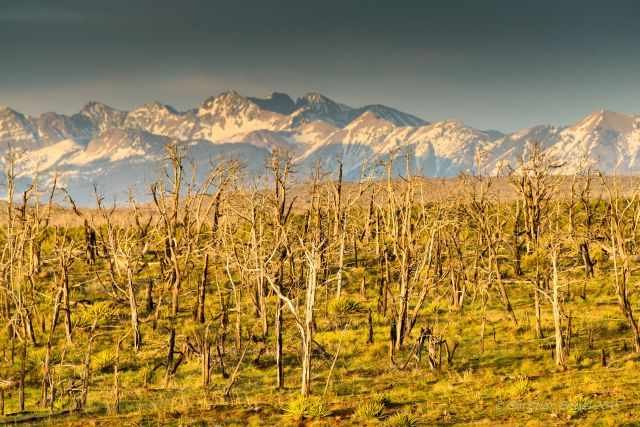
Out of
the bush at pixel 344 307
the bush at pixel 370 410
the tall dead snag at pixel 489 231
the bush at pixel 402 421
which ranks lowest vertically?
the bush at pixel 344 307

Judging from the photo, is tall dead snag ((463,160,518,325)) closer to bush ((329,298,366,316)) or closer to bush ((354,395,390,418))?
bush ((329,298,366,316))

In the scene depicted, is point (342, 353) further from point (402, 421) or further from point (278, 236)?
point (402, 421)

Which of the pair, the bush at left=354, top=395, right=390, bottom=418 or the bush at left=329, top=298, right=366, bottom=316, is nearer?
the bush at left=354, top=395, right=390, bottom=418

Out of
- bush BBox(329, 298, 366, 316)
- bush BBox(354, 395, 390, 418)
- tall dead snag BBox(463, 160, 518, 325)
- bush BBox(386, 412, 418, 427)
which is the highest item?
tall dead snag BBox(463, 160, 518, 325)

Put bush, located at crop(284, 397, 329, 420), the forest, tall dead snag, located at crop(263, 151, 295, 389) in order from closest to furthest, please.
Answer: bush, located at crop(284, 397, 329, 420) → the forest → tall dead snag, located at crop(263, 151, 295, 389)

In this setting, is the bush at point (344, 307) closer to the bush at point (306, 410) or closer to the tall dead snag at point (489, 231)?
the tall dead snag at point (489, 231)

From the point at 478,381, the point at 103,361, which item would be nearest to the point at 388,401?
the point at 478,381

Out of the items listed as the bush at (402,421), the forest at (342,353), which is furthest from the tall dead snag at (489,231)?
the bush at (402,421)

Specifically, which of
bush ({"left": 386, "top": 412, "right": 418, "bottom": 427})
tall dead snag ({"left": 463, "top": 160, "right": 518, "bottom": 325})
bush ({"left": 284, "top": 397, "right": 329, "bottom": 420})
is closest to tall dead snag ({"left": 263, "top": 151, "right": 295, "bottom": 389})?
bush ({"left": 284, "top": 397, "right": 329, "bottom": 420})

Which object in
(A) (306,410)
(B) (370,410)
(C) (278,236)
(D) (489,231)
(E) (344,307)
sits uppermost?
(D) (489,231)

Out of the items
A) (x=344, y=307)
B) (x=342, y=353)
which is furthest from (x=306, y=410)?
(x=344, y=307)

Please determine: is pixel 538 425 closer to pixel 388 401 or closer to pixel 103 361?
pixel 388 401

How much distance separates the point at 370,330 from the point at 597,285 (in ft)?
60.2

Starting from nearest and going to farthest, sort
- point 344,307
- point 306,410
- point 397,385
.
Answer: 1. point 306,410
2. point 397,385
3. point 344,307
